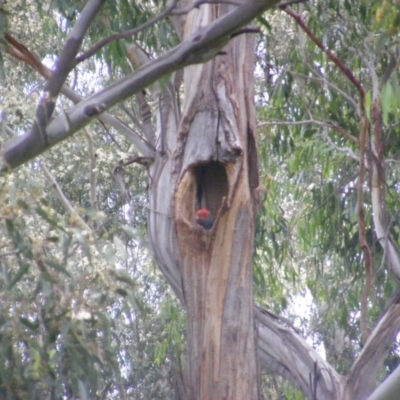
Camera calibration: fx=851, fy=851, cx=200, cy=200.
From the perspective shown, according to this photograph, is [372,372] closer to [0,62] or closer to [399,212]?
[399,212]

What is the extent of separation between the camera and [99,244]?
8.55ft

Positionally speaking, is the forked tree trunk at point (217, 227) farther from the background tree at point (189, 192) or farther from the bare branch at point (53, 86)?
the bare branch at point (53, 86)

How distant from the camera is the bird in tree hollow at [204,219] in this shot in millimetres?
3863

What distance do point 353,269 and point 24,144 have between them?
345 cm

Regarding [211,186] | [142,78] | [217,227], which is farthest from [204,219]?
[142,78]

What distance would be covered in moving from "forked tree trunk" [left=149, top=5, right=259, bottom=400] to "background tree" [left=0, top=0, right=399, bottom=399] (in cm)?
1

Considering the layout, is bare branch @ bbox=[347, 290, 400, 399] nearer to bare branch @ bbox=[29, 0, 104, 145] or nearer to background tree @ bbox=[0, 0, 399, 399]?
background tree @ bbox=[0, 0, 399, 399]

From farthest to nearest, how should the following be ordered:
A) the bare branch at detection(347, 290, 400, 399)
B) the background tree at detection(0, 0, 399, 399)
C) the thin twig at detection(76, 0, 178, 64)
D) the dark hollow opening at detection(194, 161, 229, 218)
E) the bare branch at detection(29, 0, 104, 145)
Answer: the bare branch at detection(347, 290, 400, 399), the dark hollow opening at detection(194, 161, 229, 218), the thin twig at detection(76, 0, 178, 64), the bare branch at detection(29, 0, 104, 145), the background tree at detection(0, 0, 399, 399)

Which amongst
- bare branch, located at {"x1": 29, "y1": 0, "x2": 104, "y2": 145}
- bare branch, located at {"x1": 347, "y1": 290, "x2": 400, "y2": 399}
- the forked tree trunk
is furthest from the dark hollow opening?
bare branch, located at {"x1": 29, "y1": 0, "x2": 104, "y2": 145}

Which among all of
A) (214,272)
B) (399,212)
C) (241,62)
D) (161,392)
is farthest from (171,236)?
(161,392)

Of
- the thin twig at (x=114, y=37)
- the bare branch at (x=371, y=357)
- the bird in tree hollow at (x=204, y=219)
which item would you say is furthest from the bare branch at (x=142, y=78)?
the bare branch at (x=371, y=357)

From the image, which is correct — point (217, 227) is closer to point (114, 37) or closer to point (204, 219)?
point (204, 219)

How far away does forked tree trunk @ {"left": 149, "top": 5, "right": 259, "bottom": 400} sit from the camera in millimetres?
3775

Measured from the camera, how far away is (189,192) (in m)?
3.93
